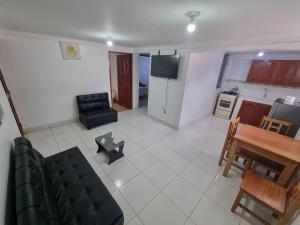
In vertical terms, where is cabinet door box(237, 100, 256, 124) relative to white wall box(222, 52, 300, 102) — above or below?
below

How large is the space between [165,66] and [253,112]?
3221 millimetres

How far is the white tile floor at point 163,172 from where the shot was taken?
1697 millimetres

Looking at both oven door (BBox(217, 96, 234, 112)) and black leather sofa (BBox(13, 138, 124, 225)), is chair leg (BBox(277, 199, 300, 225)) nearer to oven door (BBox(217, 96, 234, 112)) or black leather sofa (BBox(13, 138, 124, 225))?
black leather sofa (BBox(13, 138, 124, 225))

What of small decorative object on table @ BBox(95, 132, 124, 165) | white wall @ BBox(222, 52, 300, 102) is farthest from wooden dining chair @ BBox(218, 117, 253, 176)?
white wall @ BBox(222, 52, 300, 102)

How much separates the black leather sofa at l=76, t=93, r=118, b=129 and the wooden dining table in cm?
313

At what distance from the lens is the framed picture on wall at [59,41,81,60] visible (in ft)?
10.8

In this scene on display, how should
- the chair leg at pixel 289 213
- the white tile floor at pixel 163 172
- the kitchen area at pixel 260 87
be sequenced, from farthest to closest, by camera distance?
the kitchen area at pixel 260 87 → the white tile floor at pixel 163 172 → the chair leg at pixel 289 213

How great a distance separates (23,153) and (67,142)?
165 cm

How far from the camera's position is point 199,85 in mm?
3840

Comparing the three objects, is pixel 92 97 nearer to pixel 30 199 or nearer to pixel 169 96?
pixel 169 96

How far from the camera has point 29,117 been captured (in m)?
3.26

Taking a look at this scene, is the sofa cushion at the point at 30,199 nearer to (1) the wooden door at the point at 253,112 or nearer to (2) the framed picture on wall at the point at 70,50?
(2) the framed picture on wall at the point at 70,50

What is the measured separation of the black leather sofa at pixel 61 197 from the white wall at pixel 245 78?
5.15m

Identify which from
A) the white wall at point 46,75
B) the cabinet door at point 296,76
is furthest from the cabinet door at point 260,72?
the white wall at point 46,75
